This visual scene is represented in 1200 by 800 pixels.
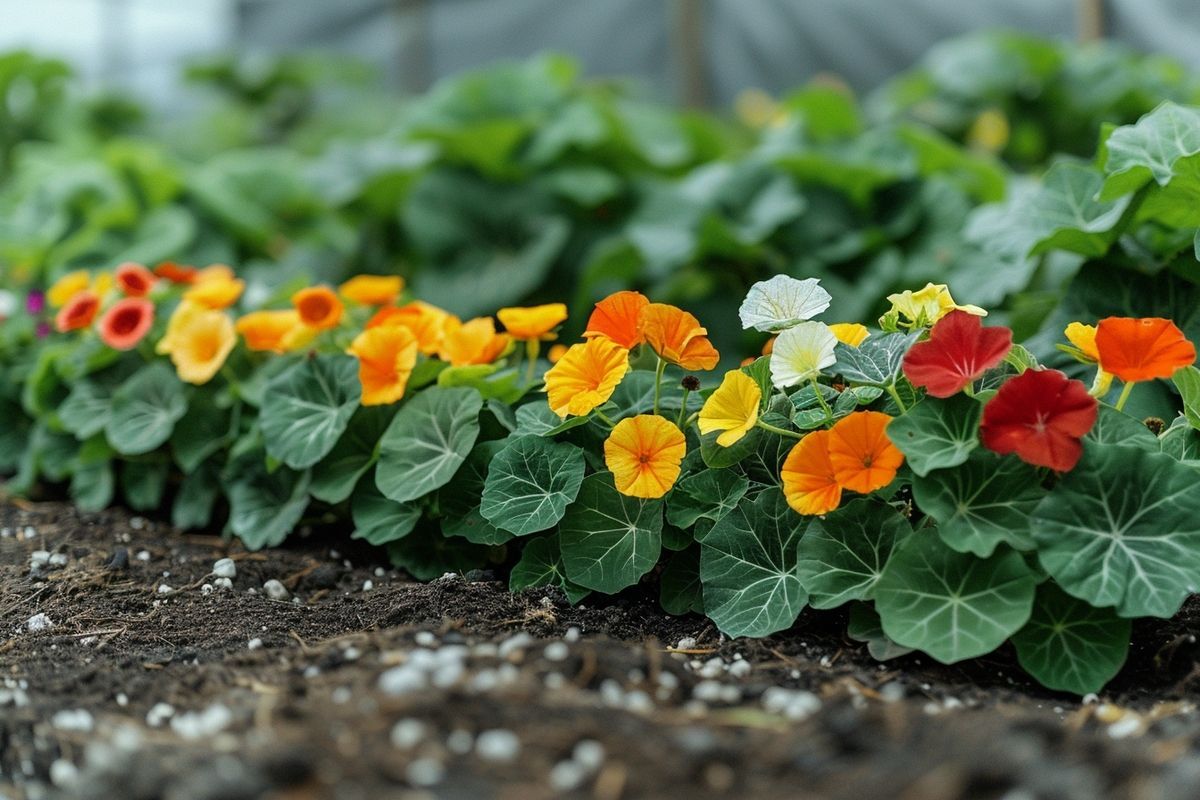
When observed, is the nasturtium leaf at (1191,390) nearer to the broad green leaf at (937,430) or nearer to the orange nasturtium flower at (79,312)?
the broad green leaf at (937,430)

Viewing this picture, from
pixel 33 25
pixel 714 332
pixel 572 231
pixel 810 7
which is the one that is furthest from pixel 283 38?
pixel 714 332

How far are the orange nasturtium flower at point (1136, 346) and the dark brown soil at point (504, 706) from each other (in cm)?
34

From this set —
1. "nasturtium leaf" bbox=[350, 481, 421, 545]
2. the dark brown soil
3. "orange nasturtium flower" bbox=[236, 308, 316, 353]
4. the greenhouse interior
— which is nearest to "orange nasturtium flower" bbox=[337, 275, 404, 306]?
the greenhouse interior

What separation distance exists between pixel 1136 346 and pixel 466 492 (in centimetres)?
92

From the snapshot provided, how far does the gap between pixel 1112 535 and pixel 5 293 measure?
2.75 meters

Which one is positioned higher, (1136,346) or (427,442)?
(1136,346)

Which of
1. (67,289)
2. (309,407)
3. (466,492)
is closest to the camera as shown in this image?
(466,492)

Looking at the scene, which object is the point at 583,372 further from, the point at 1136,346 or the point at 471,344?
the point at 1136,346

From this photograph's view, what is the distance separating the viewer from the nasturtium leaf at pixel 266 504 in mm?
1741

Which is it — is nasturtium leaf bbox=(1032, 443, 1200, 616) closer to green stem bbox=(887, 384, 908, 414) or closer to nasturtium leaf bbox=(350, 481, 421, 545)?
green stem bbox=(887, 384, 908, 414)

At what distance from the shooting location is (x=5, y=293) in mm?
2807

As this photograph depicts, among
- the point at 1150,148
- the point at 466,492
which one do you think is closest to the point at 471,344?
the point at 466,492

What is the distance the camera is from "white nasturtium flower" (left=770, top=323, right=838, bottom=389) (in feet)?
4.11

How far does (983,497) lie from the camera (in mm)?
1232
